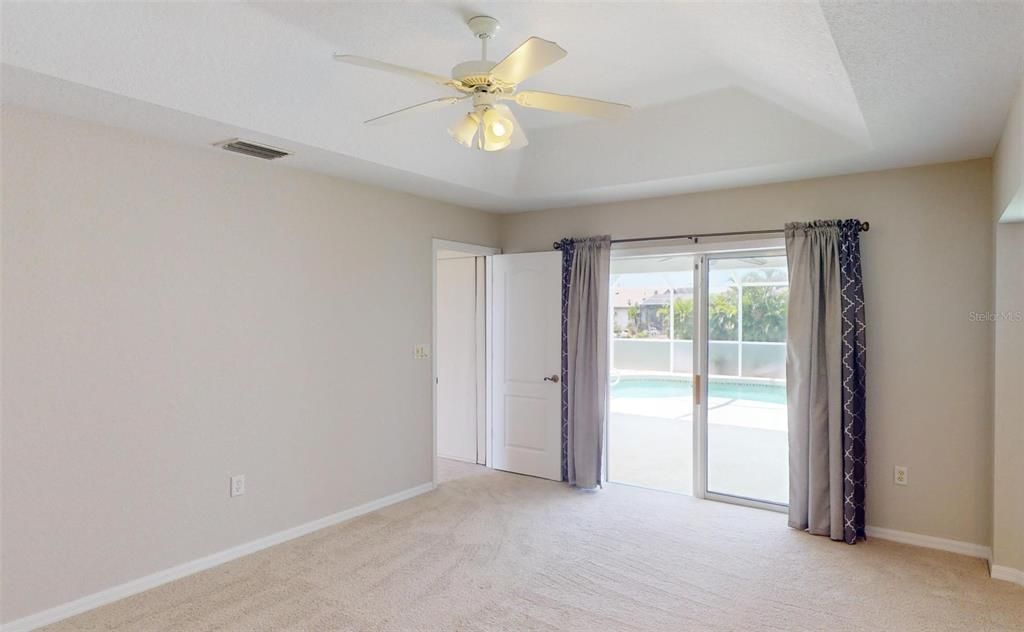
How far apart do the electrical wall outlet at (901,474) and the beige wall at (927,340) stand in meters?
0.03

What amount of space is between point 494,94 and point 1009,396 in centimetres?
315

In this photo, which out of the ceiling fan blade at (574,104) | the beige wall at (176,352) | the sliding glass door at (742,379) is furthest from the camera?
the sliding glass door at (742,379)

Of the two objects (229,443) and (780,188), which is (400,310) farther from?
(780,188)

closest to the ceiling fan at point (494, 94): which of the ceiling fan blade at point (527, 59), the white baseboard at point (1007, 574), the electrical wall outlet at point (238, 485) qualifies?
the ceiling fan blade at point (527, 59)

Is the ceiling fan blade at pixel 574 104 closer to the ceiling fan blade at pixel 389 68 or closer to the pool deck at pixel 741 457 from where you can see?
the ceiling fan blade at pixel 389 68

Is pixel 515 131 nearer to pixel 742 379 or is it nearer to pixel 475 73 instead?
pixel 475 73

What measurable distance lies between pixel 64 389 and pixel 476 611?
2242 mm

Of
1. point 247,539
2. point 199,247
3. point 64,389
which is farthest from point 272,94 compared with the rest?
point 247,539

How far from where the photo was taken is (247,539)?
3.50 meters

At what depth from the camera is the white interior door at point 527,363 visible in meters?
5.04

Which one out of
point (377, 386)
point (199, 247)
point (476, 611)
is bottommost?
point (476, 611)

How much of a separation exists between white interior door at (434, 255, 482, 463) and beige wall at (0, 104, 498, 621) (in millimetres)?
1217

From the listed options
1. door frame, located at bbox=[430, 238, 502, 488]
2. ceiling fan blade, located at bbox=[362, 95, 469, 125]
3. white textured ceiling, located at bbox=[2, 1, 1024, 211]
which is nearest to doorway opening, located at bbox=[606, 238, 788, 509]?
white textured ceiling, located at bbox=[2, 1, 1024, 211]

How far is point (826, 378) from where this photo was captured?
3.83m
